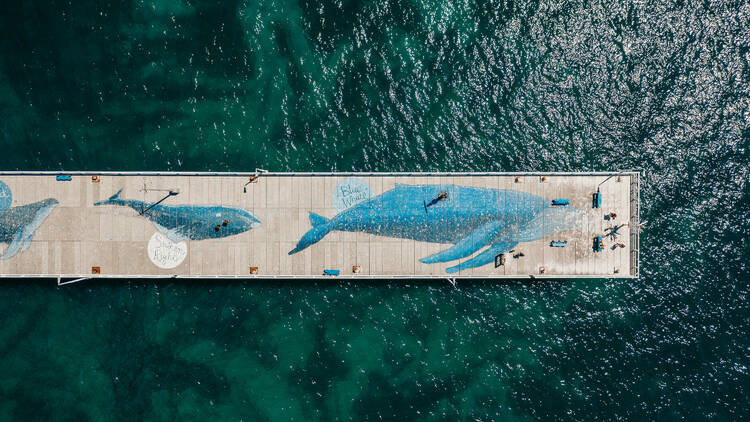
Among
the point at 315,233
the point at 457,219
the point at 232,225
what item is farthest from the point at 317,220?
the point at 457,219

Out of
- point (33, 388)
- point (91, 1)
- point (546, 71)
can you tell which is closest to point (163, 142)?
point (91, 1)

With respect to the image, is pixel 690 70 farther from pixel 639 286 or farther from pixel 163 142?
pixel 163 142

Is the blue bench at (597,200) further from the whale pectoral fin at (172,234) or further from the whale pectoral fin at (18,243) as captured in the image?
the whale pectoral fin at (18,243)

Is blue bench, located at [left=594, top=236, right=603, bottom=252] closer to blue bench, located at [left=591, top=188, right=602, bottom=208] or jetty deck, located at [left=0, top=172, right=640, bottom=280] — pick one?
jetty deck, located at [left=0, top=172, right=640, bottom=280]

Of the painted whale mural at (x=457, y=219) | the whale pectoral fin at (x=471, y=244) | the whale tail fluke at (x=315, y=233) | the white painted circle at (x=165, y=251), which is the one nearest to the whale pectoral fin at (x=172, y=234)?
the white painted circle at (x=165, y=251)

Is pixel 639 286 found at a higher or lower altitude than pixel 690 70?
lower

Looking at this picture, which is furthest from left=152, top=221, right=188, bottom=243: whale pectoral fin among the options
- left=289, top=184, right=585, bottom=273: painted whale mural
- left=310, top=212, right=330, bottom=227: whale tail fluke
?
left=310, top=212, right=330, bottom=227: whale tail fluke
